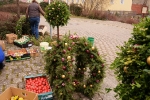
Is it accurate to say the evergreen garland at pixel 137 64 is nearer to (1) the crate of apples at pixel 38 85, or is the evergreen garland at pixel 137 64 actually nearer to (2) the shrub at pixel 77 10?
(1) the crate of apples at pixel 38 85

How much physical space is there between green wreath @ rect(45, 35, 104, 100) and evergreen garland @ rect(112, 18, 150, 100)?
159 centimetres

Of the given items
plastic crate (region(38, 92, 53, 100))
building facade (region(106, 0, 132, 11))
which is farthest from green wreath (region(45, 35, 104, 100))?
building facade (region(106, 0, 132, 11))

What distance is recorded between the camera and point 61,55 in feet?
12.8

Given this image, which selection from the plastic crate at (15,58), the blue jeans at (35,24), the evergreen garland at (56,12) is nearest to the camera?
the evergreen garland at (56,12)

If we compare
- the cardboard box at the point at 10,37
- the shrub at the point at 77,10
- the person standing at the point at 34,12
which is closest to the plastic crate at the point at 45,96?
the person standing at the point at 34,12

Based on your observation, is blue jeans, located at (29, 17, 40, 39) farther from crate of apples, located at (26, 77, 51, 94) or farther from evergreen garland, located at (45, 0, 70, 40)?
crate of apples, located at (26, 77, 51, 94)

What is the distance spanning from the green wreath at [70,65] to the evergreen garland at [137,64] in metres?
1.59

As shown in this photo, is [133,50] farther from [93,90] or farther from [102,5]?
[102,5]

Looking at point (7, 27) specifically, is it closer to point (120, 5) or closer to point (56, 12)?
point (56, 12)

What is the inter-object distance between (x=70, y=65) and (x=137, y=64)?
189 cm

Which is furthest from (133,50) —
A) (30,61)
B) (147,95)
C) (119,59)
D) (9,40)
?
(9,40)

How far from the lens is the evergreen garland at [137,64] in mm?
2137

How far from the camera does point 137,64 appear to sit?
222 cm

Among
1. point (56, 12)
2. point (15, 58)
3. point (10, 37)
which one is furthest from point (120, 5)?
point (15, 58)
